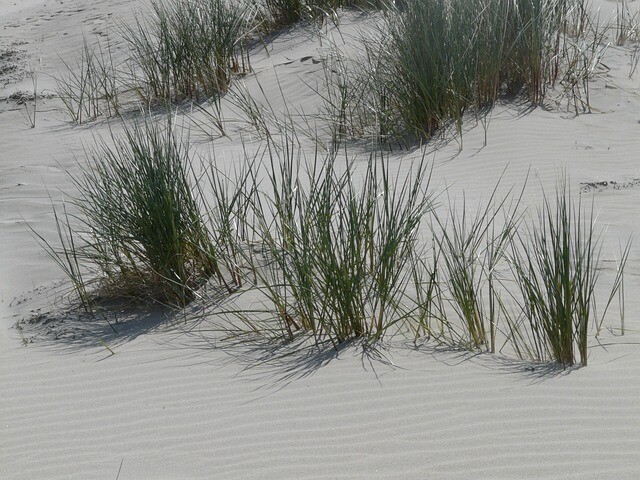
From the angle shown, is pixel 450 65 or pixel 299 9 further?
pixel 299 9

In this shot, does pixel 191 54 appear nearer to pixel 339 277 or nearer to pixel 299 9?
pixel 299 9

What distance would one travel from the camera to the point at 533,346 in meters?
3.39

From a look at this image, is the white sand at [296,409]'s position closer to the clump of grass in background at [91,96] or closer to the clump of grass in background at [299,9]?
the clump of grass in background at [91,96]

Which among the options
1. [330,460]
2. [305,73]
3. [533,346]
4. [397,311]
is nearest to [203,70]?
[305,73]

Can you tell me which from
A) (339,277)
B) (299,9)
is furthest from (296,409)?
(299,9)

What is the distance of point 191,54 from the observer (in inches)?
306

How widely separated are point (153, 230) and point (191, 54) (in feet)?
13.5

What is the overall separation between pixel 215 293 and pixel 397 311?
843 mm

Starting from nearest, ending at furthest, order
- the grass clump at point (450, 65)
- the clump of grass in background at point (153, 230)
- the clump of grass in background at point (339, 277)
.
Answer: the clump of grass in background at point (339, 277) < the clump of grass in background at point (153, 230) < the grass clump at point (450, 65)

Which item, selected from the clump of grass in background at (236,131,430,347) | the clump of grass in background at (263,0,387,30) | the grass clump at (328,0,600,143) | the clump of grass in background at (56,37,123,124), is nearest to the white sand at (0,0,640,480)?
the clump of grass in background at (236,131,430,347)

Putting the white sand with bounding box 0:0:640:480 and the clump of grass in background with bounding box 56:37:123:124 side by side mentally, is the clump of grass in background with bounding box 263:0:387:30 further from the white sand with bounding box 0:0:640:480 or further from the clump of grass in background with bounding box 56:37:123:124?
the white sand with bounding box 0:0:640:480

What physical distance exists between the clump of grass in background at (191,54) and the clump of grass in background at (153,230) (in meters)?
3.57

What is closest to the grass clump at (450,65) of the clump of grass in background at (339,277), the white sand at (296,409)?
the white sand at (296,409)

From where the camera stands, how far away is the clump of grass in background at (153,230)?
392 cm
